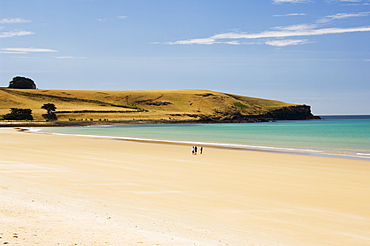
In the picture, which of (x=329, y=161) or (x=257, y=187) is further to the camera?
(x=329, y=161)

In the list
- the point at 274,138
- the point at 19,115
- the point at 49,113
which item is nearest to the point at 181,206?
the point at 274,138

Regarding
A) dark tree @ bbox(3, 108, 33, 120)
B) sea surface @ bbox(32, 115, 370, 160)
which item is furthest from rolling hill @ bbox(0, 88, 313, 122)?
sea surface @ bbox(32, 115, 370, 160)

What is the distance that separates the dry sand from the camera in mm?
8477

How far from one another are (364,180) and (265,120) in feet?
573

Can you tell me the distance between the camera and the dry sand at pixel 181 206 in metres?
8.48

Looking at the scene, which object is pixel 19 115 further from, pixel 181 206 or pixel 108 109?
pixel 181 206

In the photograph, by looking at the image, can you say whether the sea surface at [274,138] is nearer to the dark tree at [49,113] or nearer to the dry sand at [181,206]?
the dry sand at [181,206]

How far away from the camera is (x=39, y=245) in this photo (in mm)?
7477

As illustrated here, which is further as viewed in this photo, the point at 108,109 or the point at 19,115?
the point at 108,109

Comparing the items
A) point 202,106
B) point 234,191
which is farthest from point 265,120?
point 234,191

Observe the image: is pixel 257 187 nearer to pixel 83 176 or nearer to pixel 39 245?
pixel 83 176

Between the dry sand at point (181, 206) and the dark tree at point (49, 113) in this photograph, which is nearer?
the dry sand at point (181, 206)

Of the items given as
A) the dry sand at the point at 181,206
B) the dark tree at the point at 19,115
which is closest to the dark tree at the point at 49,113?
the dark tree at the point at 19,115

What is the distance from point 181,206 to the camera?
38.3 ft
